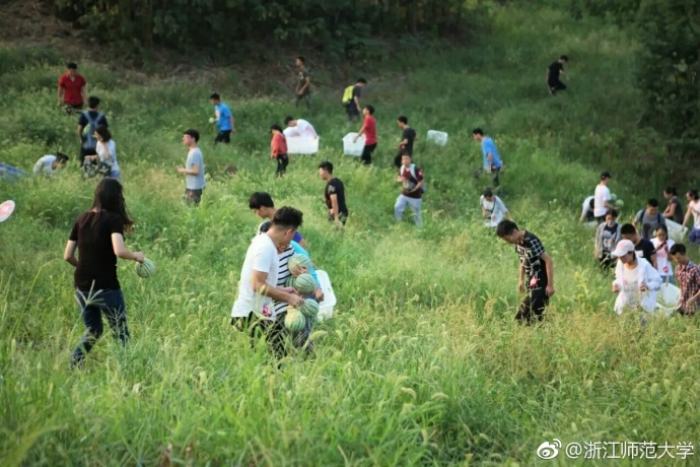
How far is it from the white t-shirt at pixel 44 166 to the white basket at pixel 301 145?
555 centimetres

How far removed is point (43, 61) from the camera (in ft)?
64.7

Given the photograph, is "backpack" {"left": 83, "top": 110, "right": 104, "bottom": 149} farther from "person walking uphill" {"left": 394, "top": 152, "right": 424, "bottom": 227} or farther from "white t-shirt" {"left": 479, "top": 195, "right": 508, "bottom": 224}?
"white t-shirt" {"left": 479, "top": 195, "right": 508, "bottom": 224}

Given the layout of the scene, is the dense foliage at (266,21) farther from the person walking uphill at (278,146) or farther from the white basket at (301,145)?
the person walking uphill at (278,146)

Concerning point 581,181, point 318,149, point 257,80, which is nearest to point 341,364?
point 318,149

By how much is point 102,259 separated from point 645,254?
6961 millimetres

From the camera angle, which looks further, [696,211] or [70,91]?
[70,91]

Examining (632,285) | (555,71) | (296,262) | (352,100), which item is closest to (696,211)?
(632,285)

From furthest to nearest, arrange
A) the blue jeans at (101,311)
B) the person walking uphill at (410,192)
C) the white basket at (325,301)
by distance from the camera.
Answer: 1. the person walking uphill at (410,192)
2. the white basket at (325,301)
3. the blue jeans at (101,311)

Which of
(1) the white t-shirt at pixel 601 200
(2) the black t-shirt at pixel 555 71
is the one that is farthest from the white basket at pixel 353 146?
(2) the black t-shirt at pixel 555 71

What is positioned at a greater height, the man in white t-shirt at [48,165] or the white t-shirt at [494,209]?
the man in white t-shirt at [48,165]

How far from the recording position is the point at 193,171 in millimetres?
11344

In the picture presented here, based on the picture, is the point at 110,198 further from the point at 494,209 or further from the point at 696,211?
the point at 696,211

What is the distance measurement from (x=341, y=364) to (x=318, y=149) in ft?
38.9

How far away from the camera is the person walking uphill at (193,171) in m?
11.3
